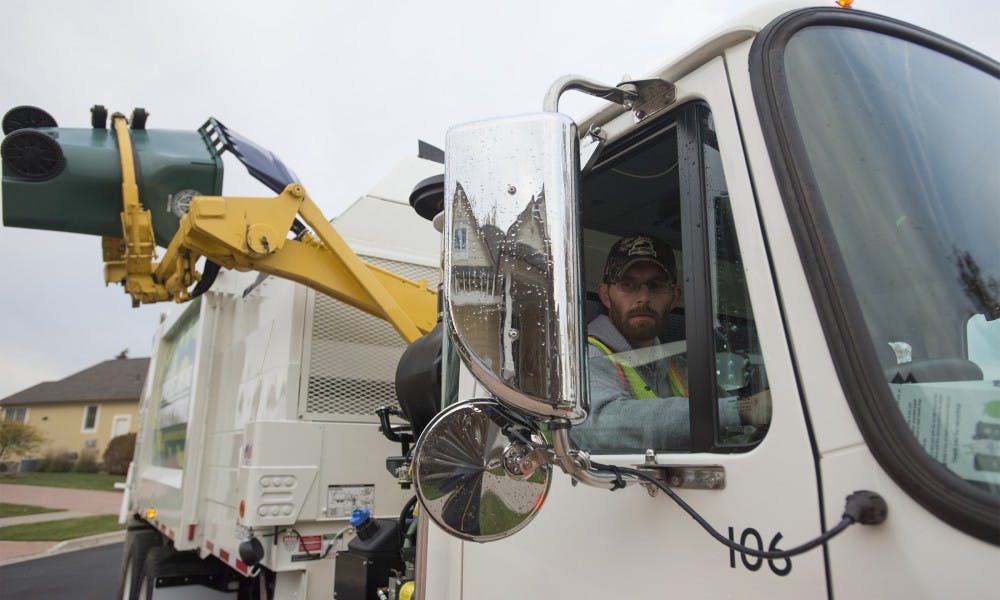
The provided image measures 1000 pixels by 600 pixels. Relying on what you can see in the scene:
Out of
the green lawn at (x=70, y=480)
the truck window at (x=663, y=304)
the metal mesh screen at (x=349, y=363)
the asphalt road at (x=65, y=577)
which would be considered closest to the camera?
the truck window at (x=663, y=304)

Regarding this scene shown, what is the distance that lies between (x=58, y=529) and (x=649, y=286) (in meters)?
19.7

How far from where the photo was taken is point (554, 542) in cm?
151

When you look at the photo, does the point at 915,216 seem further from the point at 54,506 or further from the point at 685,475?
the point at 54,506

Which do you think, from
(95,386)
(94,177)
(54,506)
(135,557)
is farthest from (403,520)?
(95,386)

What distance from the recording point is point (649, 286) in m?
1.75

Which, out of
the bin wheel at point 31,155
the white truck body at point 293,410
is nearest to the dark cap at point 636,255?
the white truck body at point 293,410

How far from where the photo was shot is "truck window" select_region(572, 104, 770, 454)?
124 cm

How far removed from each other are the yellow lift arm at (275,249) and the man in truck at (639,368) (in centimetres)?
194

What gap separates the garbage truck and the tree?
1825 inches

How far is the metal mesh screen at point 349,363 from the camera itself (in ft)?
11.6

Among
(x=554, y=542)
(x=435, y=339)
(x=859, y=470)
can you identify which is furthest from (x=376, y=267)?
(x=859, y=470)

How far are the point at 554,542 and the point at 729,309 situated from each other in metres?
0.61

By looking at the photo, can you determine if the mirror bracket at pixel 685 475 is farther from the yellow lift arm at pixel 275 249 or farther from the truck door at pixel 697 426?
the yellow lift arm at pixel 275 249

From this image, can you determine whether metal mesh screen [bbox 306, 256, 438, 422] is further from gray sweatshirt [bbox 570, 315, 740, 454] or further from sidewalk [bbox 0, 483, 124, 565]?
Result: sidewalk [bbox 0, 483, 124, 565]
